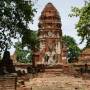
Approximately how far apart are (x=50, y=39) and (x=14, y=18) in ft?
76.0

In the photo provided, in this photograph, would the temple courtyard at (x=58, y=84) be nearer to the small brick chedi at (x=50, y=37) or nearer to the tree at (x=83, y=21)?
the tree at (x=83, y=21)

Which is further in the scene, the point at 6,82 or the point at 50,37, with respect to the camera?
the point at 50,37

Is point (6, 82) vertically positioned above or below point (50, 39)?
below

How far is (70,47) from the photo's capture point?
76750mm

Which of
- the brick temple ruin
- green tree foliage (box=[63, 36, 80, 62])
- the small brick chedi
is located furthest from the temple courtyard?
green tree foliage (box=[63, 36, 80, 62])

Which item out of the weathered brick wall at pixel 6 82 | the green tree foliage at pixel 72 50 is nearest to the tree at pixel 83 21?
the weathered brick wall at pixel 6 82

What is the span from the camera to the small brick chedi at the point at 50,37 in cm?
4734

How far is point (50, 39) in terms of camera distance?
48.2 metres

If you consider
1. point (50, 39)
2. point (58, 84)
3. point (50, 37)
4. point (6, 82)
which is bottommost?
point (58, 84)

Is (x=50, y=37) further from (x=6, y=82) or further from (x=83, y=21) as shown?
(x=6, y=82)

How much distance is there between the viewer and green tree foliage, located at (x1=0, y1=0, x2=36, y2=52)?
2430cm

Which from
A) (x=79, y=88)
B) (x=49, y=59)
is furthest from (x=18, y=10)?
(x=49, y=59)

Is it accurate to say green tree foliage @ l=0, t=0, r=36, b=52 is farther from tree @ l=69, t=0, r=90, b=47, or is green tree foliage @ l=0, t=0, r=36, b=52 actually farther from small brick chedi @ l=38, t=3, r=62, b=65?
small brick chedi @ l=38, t=3, r=62, b=65

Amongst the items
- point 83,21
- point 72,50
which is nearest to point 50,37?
point 83,21
